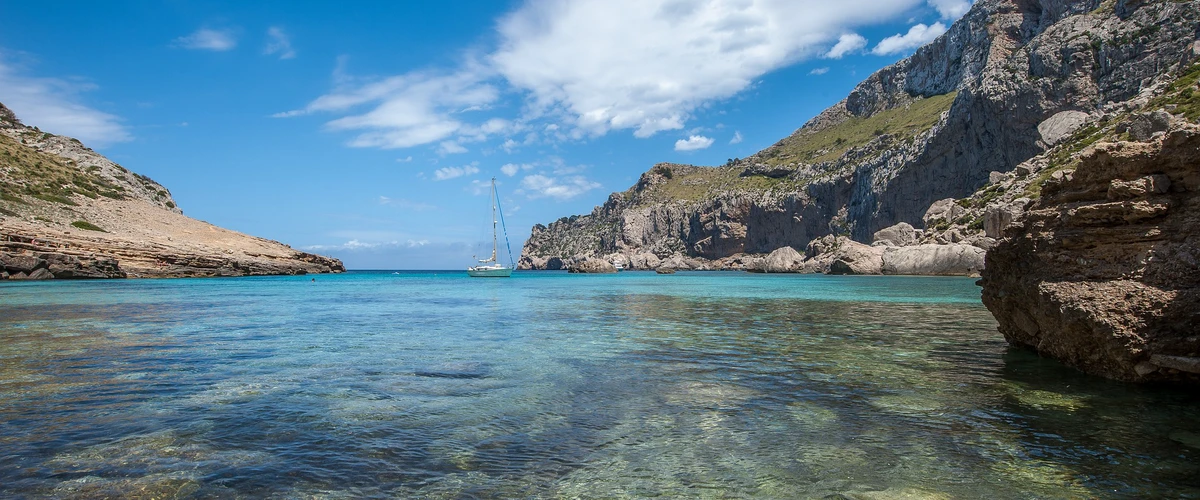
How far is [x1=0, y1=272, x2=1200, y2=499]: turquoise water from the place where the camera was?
5.29 meters

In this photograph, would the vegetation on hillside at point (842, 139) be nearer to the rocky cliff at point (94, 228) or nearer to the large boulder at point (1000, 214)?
the large boulder at point (1000, 214)

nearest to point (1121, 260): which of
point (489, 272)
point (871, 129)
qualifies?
point (489, 272)

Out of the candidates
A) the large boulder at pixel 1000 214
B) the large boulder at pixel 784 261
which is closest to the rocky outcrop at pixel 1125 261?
the large boulder at pixel 1000 214

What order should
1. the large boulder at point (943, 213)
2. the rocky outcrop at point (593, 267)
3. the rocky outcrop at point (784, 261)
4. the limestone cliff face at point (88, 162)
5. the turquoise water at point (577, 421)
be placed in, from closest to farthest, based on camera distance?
1. the turquoise water at point (577, 421)
2. the limestone cliff face at point (88, 162)
3. the large boulder at point (943, 213)
4. the rocky outcrop at point (784, 261)
5. the rocky outcrop at point (593, 267)

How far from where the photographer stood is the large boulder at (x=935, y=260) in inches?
2555

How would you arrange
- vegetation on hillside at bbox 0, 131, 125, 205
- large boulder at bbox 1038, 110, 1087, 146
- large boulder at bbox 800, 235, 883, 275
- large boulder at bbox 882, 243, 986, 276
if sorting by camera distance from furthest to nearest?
1. large boulder at bbox 800, 235, 883, 275
2. large boulder at bbox 1038, 110, 1087, 146
3. large boulder at bbox 882, 243, 986, 276
4. vegetation on hillside at bbox 0, 131, 125, 205

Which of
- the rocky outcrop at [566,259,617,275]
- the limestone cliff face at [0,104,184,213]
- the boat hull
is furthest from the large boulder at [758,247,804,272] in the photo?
the limestone cliff face at [0,104,184,213]

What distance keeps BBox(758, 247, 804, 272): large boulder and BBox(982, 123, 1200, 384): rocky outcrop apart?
105 metres

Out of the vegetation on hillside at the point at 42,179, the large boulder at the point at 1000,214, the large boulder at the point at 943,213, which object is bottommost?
the large boulder at the point at 1000,214

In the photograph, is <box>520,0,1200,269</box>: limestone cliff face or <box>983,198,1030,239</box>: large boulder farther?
<box>520,0,1200,269</box>: limestone cliff face

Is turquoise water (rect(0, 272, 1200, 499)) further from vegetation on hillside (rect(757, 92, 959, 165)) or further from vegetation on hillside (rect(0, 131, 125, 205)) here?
vegetation on hillside (rect(757, 92, 959, 165))

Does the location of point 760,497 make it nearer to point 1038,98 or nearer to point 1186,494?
point 1186,494

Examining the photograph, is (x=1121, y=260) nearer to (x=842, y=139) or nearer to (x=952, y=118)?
(x=952, y=118)

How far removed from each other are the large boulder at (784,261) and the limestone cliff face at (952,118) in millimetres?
22530
